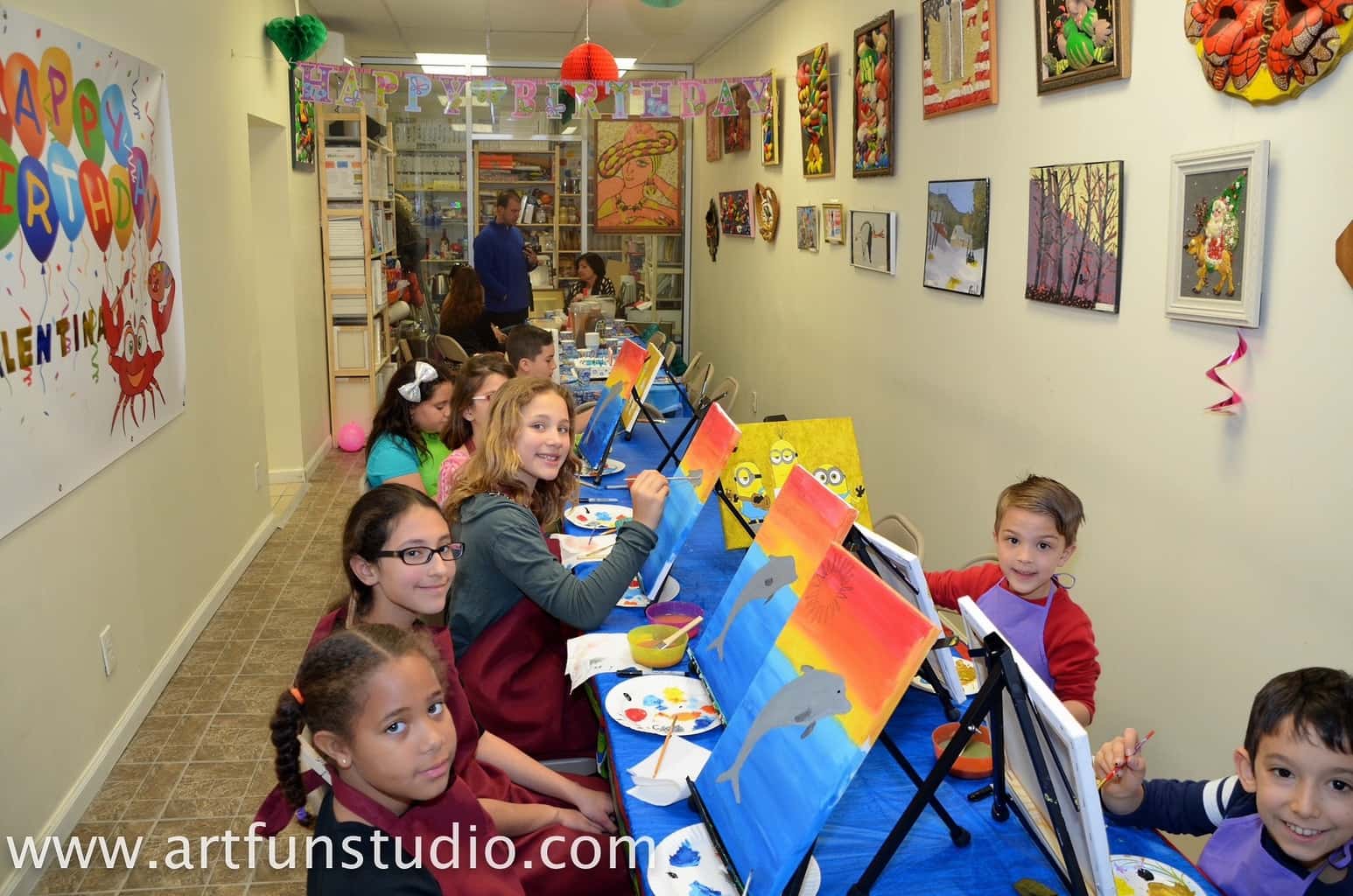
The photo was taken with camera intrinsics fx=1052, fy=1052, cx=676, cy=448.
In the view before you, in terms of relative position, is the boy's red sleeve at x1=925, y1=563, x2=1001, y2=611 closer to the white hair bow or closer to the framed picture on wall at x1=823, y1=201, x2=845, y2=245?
the white hair bow

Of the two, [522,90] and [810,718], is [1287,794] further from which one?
[522,90]

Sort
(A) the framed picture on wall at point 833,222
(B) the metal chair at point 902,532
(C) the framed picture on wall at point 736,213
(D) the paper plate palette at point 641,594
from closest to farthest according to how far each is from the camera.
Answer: (D) the paper plate palette at point 641,594 < (B) the metal chair at point 902,532 < (A) the framed picture on wall at point 833,222 < (C) the framed picture on wall at point 736,213

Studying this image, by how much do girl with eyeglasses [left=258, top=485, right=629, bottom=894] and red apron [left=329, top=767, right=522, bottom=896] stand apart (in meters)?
0.21

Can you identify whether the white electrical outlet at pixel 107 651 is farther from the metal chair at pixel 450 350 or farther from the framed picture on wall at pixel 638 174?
the framed picture on wall at pixel 638 174

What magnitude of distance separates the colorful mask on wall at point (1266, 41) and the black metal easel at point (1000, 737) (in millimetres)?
1724

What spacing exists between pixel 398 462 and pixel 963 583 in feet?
6.46

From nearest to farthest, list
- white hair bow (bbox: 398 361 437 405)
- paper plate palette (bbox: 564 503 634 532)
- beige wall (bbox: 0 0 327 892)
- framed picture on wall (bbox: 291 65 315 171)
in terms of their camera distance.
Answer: beige wall (bbox: 0 0 327 892) < paper plate palette (bbox: 564 503 634 532) < white hair bow (bbox: 398 361 437 405) < framed picture on wall (bbox: 291 65 315 171)

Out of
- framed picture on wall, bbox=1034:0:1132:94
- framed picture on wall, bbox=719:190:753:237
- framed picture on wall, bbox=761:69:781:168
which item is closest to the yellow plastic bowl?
framed picture on wall, bbox=1034:0:1132:94

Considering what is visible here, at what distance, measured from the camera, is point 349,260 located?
25.8ft

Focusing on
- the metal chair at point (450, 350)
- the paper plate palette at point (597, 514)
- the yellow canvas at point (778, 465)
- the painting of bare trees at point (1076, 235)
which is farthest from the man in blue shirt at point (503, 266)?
the yellow canvas at point (778, 465)

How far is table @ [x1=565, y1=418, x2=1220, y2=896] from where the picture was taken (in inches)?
63.1

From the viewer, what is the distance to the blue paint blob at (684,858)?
1594mm

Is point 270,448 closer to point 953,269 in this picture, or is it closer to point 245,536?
point 245,536

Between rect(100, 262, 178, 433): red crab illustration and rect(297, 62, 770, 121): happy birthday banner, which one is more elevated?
rect(297, 62, 770, 121): happy birthday banner
